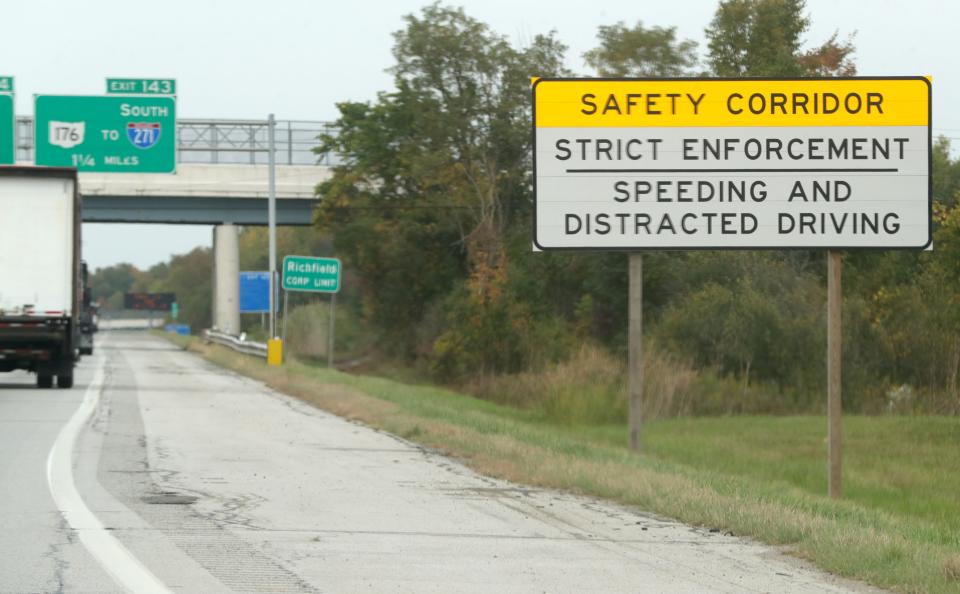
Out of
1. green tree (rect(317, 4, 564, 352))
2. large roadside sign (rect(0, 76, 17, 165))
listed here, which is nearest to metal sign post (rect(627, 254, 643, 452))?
large roadside sign (rect(0, 76, 17, 165))

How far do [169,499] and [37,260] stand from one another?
1789cm

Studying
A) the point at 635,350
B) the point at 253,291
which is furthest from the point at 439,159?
the point at 635,350

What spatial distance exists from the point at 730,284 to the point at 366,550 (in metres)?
30.7

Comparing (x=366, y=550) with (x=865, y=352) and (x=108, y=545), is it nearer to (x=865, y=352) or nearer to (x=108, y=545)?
(x=108, y=545)

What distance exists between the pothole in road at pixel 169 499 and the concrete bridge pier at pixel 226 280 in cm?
5006

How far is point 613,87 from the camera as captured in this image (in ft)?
57.8

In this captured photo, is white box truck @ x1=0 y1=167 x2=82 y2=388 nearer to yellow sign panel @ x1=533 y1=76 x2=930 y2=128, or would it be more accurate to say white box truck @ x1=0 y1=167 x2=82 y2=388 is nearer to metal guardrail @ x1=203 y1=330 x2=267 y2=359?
yellow sign panel @ x1=533 y1=76 x2=930 y2=128

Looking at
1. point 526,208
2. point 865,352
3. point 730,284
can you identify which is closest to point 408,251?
point 526,208

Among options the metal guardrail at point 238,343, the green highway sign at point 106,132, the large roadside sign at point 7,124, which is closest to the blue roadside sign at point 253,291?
the metal guardrail at point 238,343

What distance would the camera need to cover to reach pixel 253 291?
63062mm

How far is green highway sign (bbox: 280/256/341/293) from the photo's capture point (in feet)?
131

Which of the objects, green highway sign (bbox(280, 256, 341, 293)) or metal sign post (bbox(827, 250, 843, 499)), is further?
green highway sign (bbox(280, 256, 341, 293))

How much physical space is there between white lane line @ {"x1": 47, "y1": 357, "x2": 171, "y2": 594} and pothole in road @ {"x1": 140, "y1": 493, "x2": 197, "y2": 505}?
1.86ft

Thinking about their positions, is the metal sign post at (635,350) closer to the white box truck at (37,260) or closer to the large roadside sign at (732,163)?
the large roadside sign at (732,163)
